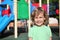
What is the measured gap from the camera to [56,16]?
927 centimetres

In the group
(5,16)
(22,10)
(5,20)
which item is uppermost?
(22,10)

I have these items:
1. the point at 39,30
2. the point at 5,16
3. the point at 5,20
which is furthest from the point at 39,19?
the point at 5,16

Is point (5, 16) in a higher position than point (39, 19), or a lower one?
lower

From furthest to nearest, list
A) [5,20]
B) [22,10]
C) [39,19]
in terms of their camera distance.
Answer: [22,10] → [5,20] → [39,19]

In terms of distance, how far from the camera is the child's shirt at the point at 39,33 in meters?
2.39

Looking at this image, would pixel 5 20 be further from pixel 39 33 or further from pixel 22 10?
pixel 39 33

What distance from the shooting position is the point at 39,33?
2.40 metres

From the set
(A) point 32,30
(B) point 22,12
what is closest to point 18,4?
(B) point 22,12

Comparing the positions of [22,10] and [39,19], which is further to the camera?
[22,10]

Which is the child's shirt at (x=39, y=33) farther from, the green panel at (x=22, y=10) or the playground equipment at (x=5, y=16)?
the green panel at (x=22, y=10)

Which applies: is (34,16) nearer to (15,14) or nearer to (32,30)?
(32,30)

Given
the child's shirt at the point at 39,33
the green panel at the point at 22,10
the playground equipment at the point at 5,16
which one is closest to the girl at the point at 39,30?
the child's shirt at the point at 39,33

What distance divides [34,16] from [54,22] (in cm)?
696

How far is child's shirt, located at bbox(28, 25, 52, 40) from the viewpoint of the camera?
2389 mm
